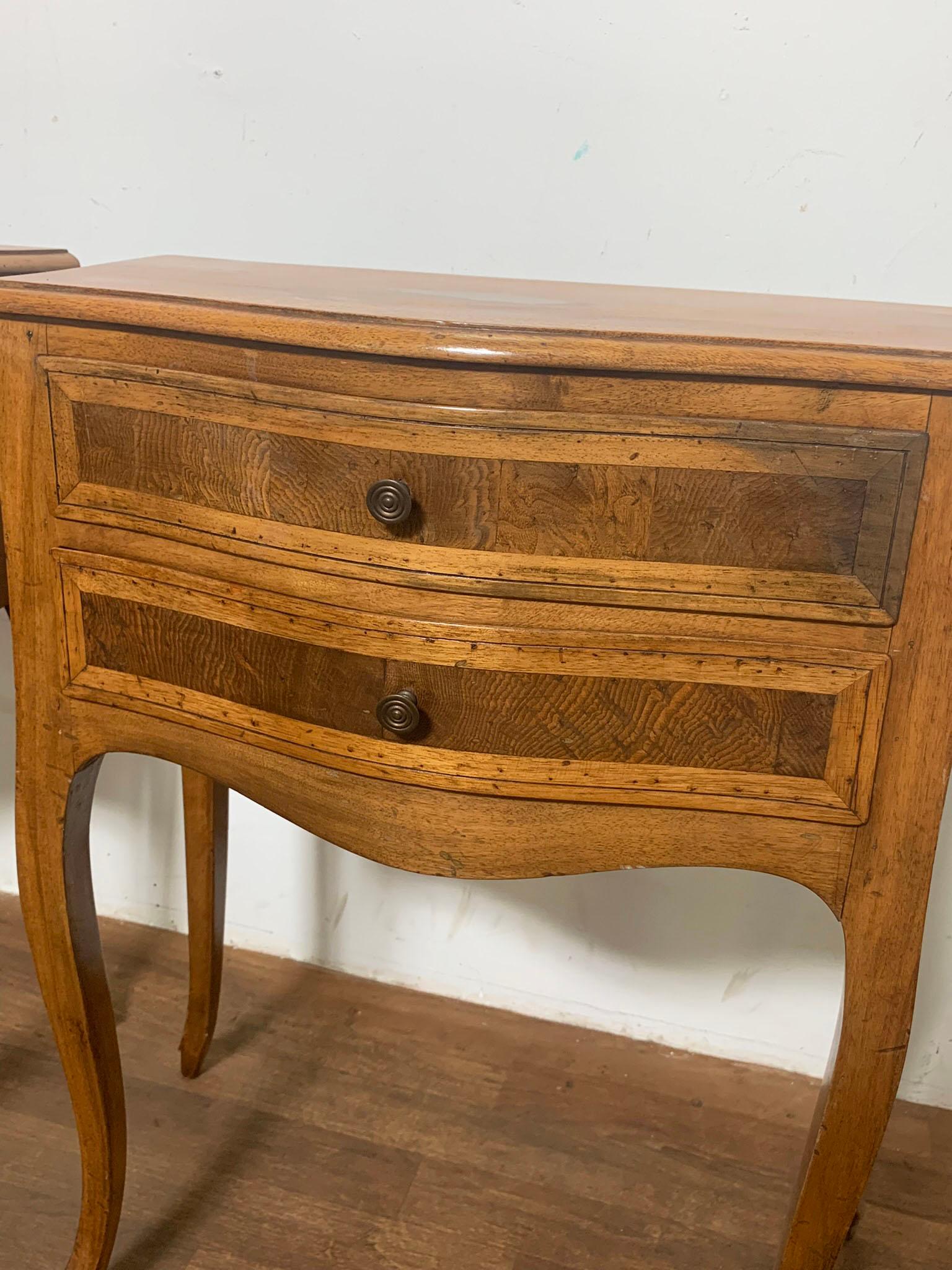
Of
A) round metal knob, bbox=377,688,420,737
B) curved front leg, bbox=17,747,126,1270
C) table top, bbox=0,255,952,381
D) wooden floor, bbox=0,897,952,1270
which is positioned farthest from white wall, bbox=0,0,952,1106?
round metal knob, bbox=377,688,420,737

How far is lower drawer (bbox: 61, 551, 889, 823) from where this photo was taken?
0.68 meters

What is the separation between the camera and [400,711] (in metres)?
0.71

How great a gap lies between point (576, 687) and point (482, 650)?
2.6 inches

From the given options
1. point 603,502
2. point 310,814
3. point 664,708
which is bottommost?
point 310,814

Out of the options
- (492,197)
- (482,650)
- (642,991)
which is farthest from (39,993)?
(492,197)

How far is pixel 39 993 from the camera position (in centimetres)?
142

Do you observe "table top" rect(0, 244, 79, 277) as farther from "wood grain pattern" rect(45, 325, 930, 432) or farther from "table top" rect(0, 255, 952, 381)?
"wood grain pattern" rect(45, 325, 930, 432)

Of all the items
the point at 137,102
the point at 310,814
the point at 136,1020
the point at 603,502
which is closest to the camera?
the point at 603,502

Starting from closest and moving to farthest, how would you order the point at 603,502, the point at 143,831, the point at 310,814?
the point at 603,502 → the point at 310,814 → the point at 143,831

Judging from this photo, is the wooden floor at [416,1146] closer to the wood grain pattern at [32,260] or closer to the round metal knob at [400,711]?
the round metal knob at [400,711]

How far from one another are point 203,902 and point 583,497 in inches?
Result: 31.4

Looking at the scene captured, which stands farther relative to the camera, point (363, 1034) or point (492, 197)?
point (363, 1034)

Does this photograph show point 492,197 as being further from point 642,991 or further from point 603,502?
point 642,991

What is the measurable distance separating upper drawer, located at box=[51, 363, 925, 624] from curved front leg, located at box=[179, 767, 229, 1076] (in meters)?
0.57
